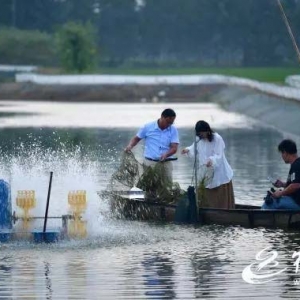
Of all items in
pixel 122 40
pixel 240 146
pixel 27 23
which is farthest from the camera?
pixel 122 40

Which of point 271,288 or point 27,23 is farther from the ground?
point 27,23

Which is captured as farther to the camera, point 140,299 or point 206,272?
point 206,272

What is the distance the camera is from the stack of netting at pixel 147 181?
2155 centimetres

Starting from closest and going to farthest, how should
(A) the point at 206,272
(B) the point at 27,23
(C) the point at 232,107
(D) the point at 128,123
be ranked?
(A) the point at 206,272 < (D) the point at 128,123 < (C) the point at 232,107 < (B) the point at 27,23

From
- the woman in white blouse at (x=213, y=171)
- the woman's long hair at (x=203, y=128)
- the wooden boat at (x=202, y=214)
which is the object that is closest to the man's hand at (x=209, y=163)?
the woman in white blouse at (x=213, y=171)

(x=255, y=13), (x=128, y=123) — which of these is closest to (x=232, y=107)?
(x=128, y=123)

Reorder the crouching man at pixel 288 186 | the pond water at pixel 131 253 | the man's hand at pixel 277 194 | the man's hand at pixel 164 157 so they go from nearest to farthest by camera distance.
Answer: the pond water at pixel 131 253 < the crouching man at pixel 288 186 < the man's hand at pixel 277 194 < the man's hand at pixel 164 157

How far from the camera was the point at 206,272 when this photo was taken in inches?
632

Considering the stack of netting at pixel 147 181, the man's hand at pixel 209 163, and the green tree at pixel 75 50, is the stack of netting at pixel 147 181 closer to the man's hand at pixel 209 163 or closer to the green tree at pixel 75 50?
the man's hand at pixel 209 163

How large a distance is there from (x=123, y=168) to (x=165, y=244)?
3.81 m

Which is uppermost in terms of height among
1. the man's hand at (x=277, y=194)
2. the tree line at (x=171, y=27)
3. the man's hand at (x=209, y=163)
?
the tree line at (x=171, y=27)

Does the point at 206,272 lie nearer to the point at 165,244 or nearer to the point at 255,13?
the point at 165,244

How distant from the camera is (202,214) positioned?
66.6 feet

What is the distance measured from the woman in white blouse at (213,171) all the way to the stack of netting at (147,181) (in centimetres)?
57
